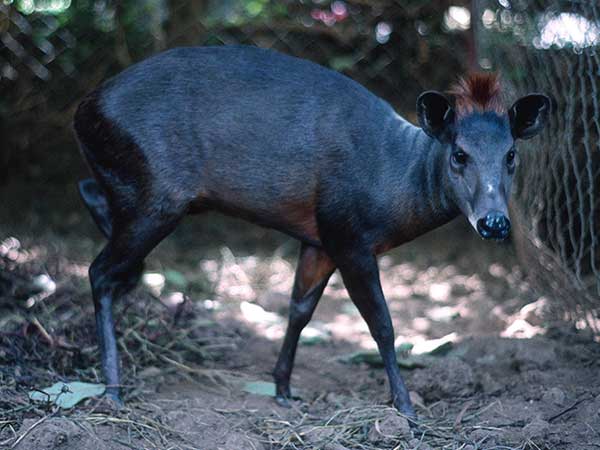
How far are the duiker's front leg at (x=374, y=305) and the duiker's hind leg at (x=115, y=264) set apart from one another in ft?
2.64

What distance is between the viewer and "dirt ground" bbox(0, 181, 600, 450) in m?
3.29

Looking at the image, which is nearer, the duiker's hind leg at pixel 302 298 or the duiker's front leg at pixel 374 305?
the duiker's front leg at pixel 374 305

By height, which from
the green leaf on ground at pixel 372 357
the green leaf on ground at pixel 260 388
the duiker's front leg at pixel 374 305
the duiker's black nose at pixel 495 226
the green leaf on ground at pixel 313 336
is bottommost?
the green leaf on ground at pixel 313 336

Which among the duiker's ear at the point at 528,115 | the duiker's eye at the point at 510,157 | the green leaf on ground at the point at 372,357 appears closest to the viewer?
the duiker's eye at the point at 510,157

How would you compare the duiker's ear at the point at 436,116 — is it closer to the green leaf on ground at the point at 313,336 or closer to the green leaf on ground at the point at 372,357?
the green leaf on ground at the point at 372,357

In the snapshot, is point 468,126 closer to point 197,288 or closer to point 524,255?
point 524,255

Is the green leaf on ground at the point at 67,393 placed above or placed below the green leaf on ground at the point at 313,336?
above

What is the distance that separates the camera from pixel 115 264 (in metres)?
3.70

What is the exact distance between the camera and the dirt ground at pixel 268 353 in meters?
3.29

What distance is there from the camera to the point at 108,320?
12.3ft

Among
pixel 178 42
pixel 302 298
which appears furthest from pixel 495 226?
pixel 178 42

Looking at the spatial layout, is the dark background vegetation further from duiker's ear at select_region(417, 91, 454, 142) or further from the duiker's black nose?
duiker's ear at select_region(417, 91, 454, 142)

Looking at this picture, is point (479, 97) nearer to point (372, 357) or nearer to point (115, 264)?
point (372, 357)

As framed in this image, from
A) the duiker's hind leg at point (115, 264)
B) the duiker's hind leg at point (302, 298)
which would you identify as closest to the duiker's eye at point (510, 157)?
the duiker's hind leg at point (302, 298)
